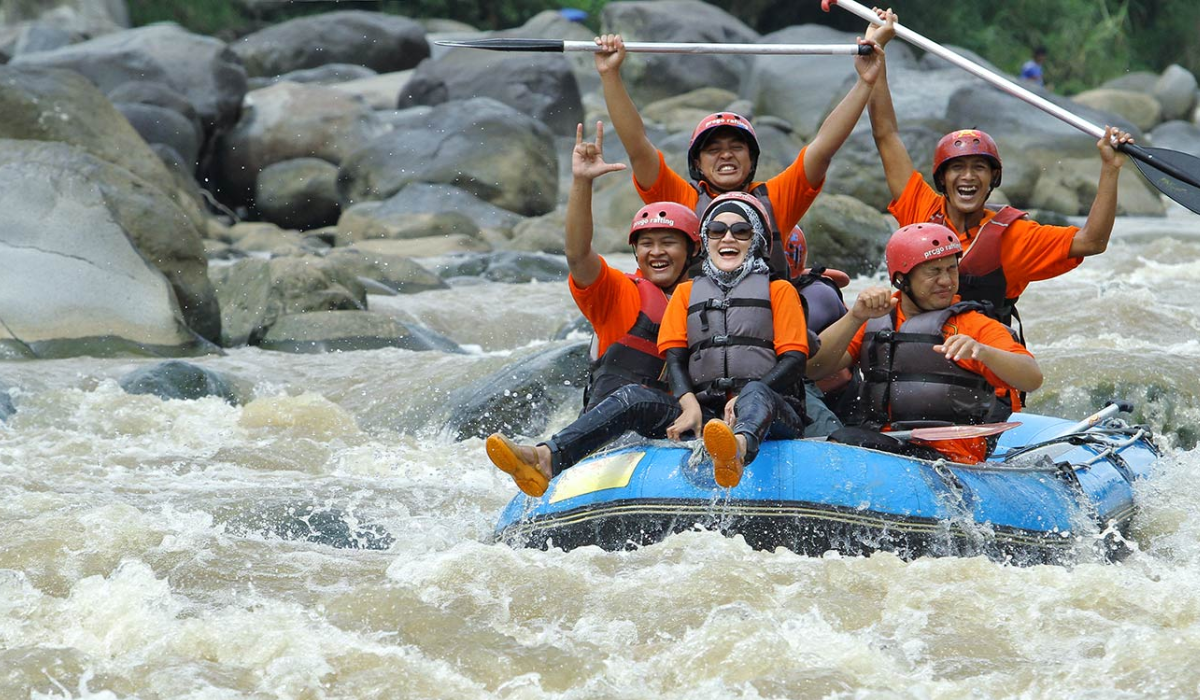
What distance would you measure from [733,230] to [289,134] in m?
17.0

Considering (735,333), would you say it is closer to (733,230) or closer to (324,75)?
(733,230)

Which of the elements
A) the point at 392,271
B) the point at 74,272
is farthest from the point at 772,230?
the point at 392,271

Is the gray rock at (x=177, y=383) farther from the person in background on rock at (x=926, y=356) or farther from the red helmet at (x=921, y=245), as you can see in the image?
the red helmet at (x=921, y=245)

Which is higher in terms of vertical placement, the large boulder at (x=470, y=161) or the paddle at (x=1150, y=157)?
the paddle at (x=1150, y=157)

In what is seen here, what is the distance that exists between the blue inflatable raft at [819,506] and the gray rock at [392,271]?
341 inches

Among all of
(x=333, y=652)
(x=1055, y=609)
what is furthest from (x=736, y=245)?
(x=333, y=652)

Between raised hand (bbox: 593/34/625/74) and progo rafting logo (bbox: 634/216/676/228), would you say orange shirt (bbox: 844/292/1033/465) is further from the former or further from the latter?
raised hand (bbox: 593/34/625/74)

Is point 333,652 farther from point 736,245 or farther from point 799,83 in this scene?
point 799,83

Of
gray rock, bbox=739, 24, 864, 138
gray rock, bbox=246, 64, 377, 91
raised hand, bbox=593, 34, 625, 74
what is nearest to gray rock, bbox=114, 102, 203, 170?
gray rock, bbox=246, 64, 377, 91

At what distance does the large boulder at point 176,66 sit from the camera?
70.2 feet

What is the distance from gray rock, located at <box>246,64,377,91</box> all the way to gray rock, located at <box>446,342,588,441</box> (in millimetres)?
18527

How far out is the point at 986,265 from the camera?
593 centimetres

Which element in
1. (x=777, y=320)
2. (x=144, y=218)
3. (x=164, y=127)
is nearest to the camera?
(x=777, y=320)

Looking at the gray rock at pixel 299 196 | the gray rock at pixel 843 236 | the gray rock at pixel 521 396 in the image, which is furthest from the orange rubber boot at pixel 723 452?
the gray rock at pixel 299 196
